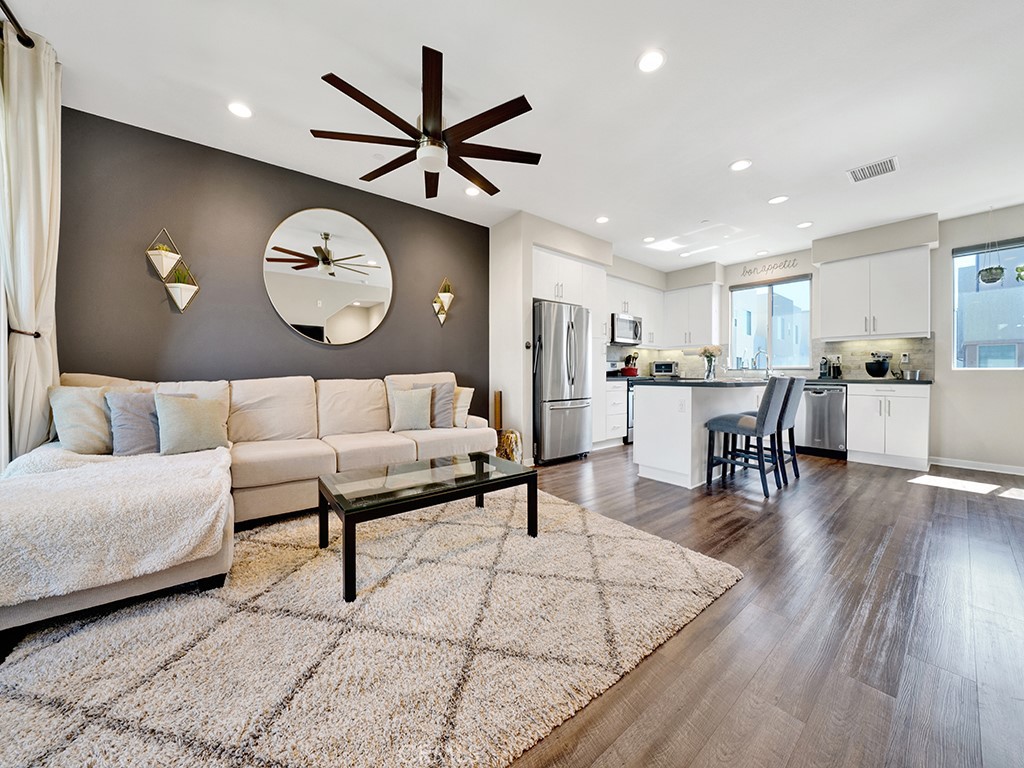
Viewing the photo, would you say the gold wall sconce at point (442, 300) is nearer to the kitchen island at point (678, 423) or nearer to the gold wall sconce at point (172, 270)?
the gold wall sconce at point (172, 270)

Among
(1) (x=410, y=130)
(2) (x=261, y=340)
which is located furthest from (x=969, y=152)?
(2) (x=261, y=340)

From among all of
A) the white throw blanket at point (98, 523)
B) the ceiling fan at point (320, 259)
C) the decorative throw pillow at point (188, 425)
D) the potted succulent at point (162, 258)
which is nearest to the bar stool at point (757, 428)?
the white throw blanket at point (98, 523)

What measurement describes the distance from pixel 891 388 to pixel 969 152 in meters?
2.41

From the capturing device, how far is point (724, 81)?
2287mm

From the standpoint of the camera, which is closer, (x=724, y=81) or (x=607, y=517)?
(x=724, y=81)

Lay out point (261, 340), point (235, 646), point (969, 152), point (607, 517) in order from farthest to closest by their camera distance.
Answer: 1. point (261, 340)
2. point (969, 152)
3. point (607, 517)
4. point (235, 646)

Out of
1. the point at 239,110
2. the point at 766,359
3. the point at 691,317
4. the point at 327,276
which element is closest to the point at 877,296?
the point at 766,359

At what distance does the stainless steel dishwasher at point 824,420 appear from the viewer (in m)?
4.67

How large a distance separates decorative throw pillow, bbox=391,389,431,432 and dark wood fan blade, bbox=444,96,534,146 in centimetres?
208

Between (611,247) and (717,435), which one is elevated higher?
(611,247)

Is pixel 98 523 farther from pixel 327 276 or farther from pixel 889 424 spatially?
pixel 889 424

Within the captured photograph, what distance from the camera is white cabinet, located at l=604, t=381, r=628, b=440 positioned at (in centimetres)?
533

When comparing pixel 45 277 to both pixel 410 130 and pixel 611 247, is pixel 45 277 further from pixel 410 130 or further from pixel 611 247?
pixel 611 247

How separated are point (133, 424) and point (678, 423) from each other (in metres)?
3.99
